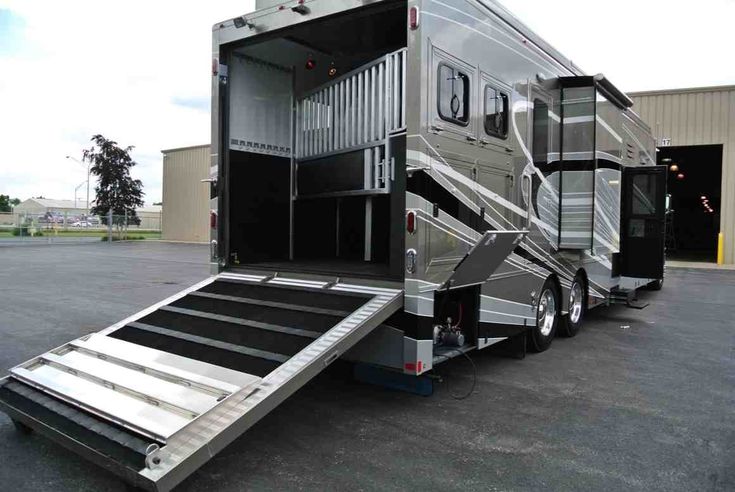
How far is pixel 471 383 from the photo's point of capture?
5035mm

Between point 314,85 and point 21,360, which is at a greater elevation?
point 314,85

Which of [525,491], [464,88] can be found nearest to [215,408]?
[525,491]

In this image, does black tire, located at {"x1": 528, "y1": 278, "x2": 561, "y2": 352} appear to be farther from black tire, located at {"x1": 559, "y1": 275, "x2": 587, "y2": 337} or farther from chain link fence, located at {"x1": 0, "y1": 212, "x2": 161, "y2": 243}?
chain link fence, located at {"x1": 0, "y1": 212, "x2": 161, "y2": 243}

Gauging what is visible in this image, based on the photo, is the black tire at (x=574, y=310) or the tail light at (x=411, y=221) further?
the black tire at (x=574, y=310)

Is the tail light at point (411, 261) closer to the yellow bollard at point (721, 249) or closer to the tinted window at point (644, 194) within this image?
the tinted window at point (644, 194)

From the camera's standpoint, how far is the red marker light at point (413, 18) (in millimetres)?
3934

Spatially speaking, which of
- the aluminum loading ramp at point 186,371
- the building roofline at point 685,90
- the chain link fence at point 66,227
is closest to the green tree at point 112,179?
the chain link fence at point 66,227

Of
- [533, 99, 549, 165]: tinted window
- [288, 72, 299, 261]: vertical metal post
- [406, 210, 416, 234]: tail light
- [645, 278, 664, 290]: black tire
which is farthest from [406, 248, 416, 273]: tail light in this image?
[645, 278, 664, 290]: black tire

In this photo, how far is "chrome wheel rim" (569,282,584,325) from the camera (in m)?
6.93

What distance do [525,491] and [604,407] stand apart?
173 centimetres

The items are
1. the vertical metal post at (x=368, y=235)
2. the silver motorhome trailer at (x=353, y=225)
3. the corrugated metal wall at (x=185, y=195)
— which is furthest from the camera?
the corrugated metal wall at (x=185, y=195)

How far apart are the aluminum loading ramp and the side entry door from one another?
5.53 meters

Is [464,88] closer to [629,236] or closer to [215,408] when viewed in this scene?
[215,408]

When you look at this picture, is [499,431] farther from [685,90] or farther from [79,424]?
[685,90]
